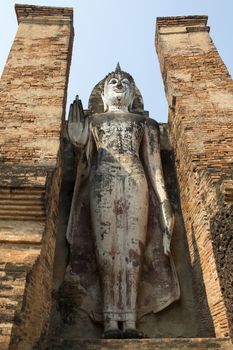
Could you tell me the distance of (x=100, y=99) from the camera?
8375 millimetres

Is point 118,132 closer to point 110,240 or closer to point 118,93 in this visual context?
point 118,93

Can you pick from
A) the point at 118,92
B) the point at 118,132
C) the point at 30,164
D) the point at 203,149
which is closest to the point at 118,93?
the point at 118,92

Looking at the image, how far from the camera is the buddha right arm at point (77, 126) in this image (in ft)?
20.6

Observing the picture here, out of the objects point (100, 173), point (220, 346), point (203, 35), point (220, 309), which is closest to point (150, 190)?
point (100, 173)

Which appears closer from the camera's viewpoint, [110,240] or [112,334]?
[112,334]

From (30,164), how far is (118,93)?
116 inches

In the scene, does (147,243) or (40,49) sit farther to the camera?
(40,49)

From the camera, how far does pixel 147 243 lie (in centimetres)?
599

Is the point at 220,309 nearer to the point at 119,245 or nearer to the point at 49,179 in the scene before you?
the point at 119,245

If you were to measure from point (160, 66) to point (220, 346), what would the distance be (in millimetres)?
6307

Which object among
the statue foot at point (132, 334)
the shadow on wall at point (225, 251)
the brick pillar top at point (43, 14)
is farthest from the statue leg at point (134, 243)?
the brick pillar top at point (43, 14)

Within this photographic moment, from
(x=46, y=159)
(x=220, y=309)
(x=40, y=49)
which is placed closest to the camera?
(x=220, y=309)

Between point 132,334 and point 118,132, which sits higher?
point 118,132

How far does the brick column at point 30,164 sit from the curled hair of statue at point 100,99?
115 centimetres
